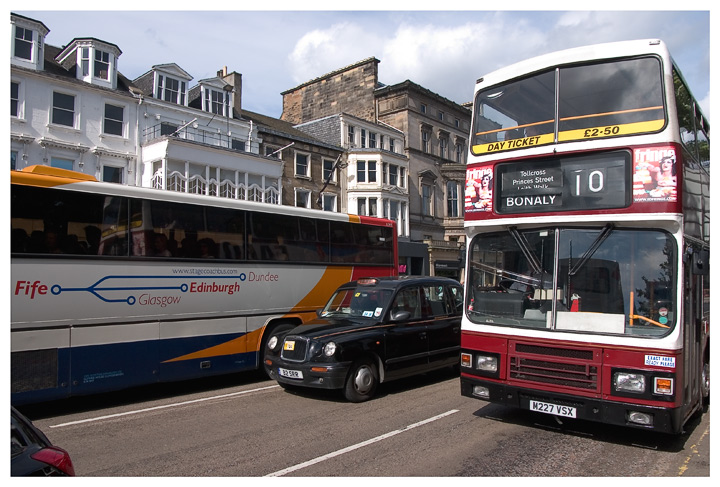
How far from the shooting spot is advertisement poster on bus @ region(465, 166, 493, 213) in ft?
22.6

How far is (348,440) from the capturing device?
6.18m

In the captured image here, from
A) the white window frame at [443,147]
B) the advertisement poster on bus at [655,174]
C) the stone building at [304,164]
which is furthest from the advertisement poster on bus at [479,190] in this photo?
the white window frame at [443,147]

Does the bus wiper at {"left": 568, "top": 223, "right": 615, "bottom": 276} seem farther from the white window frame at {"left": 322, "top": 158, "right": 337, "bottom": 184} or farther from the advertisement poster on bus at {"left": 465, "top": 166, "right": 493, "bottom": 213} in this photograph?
the white window frame at {"left": 322, "top": 158, "right": 337, "bottom": 184}

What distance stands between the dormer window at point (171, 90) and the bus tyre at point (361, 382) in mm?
23346

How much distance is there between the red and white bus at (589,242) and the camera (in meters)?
5.66

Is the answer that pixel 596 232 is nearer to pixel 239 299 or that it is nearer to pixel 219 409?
pixel 219 409

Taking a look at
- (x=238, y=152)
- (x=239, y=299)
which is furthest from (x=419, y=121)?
(x=239, y=299)

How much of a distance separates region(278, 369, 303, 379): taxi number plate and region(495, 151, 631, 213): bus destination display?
3985 mm

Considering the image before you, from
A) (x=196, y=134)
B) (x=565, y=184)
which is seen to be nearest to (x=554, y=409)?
(x=565, y=184)

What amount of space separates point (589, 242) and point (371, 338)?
3802 millimetres

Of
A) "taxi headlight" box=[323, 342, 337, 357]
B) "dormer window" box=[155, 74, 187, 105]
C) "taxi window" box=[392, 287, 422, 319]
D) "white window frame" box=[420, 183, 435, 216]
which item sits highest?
"dormer window" box=[155, 74, 187, 105]

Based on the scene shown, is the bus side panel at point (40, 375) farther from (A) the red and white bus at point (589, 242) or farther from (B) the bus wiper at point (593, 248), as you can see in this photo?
(B) the bus wiper at point (593, 248)

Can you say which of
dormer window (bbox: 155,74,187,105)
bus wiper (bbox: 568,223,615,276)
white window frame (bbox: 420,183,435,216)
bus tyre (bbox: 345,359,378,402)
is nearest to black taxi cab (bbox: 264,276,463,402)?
bus tyre (bbox: 345,359,378,402)

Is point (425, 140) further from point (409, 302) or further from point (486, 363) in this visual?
point (486, 363)
